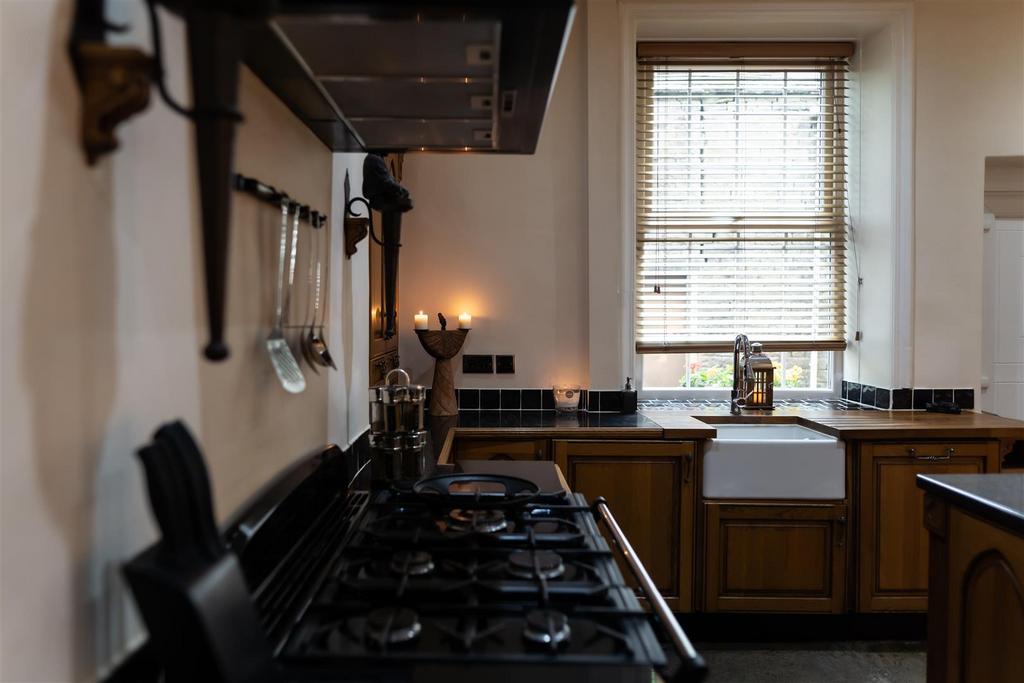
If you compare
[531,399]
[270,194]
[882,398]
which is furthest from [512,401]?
[270,194]

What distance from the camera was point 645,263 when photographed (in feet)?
10.8

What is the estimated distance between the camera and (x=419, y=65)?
97cm

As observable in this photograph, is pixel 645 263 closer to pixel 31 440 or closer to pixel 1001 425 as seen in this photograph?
pixel 1001 425

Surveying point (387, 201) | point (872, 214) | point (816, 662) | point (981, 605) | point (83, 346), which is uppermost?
point (872, 214)

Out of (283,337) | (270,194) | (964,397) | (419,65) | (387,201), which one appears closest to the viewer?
(419,65)

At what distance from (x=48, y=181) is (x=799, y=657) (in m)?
2.90

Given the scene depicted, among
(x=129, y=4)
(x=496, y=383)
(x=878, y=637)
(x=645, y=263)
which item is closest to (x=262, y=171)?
(x=129, y=4)

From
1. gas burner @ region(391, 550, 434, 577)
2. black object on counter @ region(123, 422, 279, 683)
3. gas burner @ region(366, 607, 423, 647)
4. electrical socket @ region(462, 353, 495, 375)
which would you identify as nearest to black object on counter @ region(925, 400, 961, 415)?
electrical socket @ region(462, 353, 495, 375)

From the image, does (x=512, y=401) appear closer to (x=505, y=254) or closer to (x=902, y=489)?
(x=505, y=254)

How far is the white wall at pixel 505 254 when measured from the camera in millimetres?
3174

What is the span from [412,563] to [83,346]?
0.52 metres

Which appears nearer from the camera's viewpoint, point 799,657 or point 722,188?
point 799,657

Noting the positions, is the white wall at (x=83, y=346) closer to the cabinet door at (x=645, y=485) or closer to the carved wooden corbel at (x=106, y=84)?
the carved wooden corbel at (x=106, y=84)

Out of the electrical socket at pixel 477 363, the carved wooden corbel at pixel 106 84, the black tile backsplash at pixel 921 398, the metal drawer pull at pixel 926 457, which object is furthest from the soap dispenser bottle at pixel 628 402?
the carved wooden corbel at pixel 106 84
